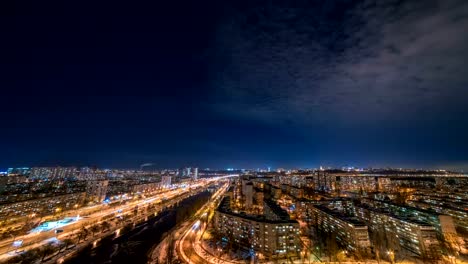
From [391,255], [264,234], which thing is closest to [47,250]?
[264,234]

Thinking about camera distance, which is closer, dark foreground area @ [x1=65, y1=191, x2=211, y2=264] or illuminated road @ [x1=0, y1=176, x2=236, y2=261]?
dark foreground area @ [x1=65, y1=191, x2=211, y2=264]

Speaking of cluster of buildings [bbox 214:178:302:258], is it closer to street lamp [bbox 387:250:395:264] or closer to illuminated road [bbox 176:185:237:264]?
illuminated road [bbox 176:185:237:264]

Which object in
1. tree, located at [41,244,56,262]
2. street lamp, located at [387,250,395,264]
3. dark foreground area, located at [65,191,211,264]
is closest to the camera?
street lamp, located at [387,250,395,264]

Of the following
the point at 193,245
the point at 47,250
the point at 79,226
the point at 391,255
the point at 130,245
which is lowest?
the point at 130,245

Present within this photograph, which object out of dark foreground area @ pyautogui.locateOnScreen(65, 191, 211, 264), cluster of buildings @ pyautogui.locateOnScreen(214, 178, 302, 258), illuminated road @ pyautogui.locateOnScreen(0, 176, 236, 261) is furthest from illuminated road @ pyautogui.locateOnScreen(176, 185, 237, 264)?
illuminated road @ pyautogui.locateOnScreen(0, 176, 236, 261)

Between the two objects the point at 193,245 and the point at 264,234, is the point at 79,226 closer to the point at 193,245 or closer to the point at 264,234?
the point at 193,245

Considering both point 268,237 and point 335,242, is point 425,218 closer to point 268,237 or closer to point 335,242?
point 335,242

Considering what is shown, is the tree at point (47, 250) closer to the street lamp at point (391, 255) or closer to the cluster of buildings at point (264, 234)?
the cluster of buildings at point (264, 234)

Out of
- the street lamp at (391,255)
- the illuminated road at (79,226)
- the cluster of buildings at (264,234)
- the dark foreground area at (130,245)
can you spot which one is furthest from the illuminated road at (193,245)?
the street lamp at (391,255)
